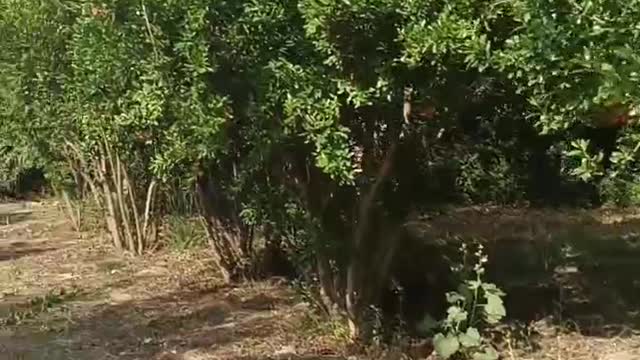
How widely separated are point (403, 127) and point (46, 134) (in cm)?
570

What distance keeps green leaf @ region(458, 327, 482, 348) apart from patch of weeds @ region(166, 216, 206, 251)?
472 cm

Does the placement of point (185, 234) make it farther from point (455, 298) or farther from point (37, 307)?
point (455, 298)

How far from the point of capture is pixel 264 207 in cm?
664

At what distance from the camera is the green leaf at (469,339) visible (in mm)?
5992

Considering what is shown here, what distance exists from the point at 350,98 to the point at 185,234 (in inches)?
239

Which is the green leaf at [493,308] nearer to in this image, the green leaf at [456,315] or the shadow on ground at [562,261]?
the green leaf at [456,315]

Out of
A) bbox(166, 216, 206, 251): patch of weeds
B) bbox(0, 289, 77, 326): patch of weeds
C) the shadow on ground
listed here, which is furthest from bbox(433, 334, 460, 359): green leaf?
bbox(166, 216, 206, 251): patch of weeds

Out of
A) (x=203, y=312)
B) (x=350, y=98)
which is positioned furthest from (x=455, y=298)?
(x=203, y=312)

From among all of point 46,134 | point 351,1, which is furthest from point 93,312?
point 351,1

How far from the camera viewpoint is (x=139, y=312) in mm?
7996

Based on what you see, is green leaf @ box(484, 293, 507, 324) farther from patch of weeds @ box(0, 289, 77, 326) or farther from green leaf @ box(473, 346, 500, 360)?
patch of weeds @ box(0, 289, 77, 326)

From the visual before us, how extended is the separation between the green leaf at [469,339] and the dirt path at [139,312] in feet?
3.03

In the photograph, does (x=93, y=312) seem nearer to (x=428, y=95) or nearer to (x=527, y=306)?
(x=527, y=306)

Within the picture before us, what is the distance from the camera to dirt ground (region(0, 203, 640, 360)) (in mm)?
6633
